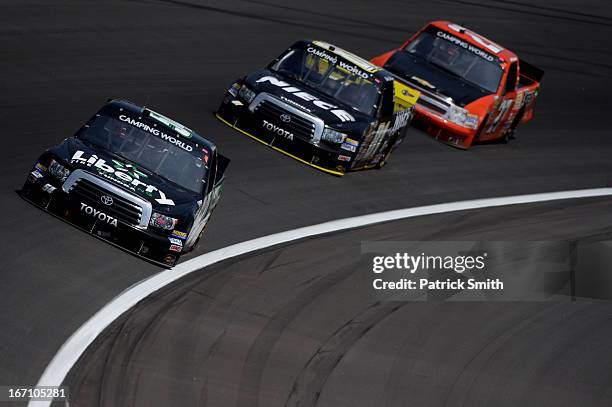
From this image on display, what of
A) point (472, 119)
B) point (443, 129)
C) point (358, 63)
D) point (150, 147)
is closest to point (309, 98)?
point (358, 63)

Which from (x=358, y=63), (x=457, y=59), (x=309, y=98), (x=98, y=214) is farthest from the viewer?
(x=457, y=59)

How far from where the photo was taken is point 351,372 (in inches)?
426

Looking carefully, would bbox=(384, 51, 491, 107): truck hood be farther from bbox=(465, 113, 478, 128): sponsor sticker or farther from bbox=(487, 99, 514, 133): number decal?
bbox=(487, 99, 514, 133): number decal

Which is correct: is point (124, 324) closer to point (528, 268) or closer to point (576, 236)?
point (528, 268)

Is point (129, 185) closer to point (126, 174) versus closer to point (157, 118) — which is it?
point (126, 174)

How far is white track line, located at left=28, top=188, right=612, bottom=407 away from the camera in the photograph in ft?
32.5

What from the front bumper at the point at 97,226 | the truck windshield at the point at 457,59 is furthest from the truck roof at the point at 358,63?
the front bumper at the point at 97,226

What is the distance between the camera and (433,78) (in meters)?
19.3

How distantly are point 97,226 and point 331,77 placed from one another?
616 centimetres

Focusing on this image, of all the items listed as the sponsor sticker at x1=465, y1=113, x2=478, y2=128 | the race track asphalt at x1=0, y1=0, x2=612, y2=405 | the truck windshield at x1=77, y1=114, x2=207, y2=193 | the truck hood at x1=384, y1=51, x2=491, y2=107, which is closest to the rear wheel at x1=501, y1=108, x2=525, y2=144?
the race track asphalt at x1=0, y1=0, x2=612, y2=405

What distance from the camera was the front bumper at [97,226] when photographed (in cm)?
1181

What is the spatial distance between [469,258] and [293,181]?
3196 millimetres

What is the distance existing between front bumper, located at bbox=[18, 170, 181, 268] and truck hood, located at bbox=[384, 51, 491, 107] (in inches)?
320

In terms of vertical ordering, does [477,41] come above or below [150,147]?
above
